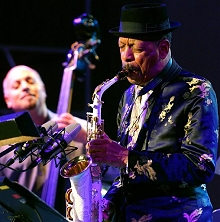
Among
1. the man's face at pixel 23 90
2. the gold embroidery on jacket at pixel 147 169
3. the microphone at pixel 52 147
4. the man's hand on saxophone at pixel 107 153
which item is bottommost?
the man's face at pixel 23 90

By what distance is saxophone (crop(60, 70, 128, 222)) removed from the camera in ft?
7.45

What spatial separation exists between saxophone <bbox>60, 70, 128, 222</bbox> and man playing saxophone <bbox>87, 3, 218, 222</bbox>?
0.06m

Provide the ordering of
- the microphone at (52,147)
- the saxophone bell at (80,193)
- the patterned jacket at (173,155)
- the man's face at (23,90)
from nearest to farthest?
1. the microphone at (52,147)
2. the patterned jacket at (173,155)
3. the saxophone bell at (80,193)
4. the man's face at (23,90)

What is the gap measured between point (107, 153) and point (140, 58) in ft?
1.46

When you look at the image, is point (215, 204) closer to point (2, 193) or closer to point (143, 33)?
point (143, 33)

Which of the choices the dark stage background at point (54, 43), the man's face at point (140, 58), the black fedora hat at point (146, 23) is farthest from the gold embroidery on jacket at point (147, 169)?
the dark stage background at point (54, 43)

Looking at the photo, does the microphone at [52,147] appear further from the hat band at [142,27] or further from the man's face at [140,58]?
the hat band at [142,27]

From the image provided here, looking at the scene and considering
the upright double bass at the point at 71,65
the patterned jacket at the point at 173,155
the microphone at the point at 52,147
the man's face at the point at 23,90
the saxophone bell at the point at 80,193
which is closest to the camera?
the microphone at the point at 52,147

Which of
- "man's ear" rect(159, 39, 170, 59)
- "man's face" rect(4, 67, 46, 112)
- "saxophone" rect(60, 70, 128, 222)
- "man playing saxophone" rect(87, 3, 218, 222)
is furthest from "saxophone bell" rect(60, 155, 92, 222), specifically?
"man's face" rect(4, 67, 46, 112)

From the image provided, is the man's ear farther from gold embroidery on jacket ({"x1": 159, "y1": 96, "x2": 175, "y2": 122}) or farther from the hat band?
gold embroidery on jacket ({"x1": 159, "y1": 96, "x2": 175, "y2": 122})

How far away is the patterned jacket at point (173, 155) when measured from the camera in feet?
6.95

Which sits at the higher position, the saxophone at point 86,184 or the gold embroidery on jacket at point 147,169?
A: the gold embroidery on jacket at point 147,169

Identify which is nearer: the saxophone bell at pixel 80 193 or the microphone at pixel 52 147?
the microphone at pixel 52 147

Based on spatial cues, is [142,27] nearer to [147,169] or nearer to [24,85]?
[147,169]
